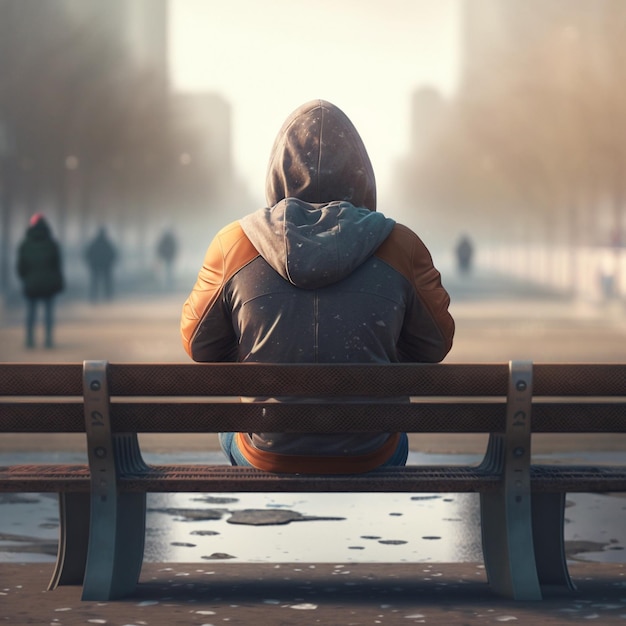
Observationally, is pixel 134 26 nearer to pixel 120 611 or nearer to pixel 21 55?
pixel 21 55

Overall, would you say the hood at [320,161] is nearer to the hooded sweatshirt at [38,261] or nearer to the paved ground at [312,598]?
the paved ground at [312,598]

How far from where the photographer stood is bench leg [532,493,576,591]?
16.3 feet

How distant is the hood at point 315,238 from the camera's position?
4.66 meters

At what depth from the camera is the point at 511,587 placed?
4672mm

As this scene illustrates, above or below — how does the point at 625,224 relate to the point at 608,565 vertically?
above

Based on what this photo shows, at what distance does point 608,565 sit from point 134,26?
99800 millimetres

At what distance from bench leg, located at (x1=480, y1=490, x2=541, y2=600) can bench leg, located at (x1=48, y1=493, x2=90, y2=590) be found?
127 centimetres

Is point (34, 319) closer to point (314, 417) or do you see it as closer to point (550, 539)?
point (550, 539)

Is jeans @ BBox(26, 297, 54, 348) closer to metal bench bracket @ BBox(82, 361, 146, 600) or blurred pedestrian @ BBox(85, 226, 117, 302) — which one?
Result: blurred pedestrian @ BBox(85, 226, 117, 302)

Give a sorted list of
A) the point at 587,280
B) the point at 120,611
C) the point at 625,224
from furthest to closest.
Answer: the point at 625,224 < the point at 587,280 < the point at 120,611

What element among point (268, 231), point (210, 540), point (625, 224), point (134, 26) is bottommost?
point (210, 540)

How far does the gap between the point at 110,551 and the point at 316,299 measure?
95cm

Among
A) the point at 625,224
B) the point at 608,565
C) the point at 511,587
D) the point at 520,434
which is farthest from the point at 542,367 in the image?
the point at 625,224

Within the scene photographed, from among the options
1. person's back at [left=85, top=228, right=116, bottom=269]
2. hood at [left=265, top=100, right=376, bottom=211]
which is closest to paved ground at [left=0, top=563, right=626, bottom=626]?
hood at [left=265, top=100, right=376, bottom=211]
